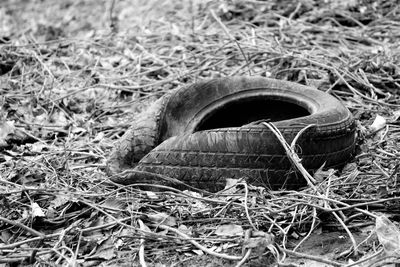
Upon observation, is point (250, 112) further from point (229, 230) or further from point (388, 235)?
point (388, 235)

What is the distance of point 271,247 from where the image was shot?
375cm

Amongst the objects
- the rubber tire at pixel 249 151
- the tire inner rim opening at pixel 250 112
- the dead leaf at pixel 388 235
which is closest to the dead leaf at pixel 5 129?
the rubber tire at pixel 249 151

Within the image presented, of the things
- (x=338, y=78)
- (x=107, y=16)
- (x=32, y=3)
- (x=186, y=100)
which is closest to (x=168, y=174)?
(x=186, y=100)

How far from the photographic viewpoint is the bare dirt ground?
3.96 metres

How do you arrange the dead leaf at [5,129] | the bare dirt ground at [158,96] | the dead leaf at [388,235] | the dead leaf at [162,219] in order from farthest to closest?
1. the dead leaf at [5,129]
2. the dead leaf at [162,219]
3. the bare dirt ground at [158,96]
4. the dead leaf at [388,235]

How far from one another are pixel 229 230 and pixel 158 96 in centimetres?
291

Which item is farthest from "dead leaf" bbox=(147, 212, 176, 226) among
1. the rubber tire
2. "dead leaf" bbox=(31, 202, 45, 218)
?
"dead leaf" bbox=(31, 202, 45, 218)

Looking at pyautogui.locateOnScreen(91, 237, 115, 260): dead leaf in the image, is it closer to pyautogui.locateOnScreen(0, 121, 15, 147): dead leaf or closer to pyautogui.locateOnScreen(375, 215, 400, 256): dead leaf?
pyautogui.locateOnScreen(375, 215, 400, 256): dead leaf

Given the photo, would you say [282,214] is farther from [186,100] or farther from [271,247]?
[186,100]

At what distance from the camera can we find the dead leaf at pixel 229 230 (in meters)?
4.03

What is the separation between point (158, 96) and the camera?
678 centimetres

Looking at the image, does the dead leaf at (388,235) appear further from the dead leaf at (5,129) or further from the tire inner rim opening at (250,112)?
the dead leaf at (5,129)

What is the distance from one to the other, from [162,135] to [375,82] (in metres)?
2.33

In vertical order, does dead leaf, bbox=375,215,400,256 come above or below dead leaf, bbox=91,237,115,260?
above
